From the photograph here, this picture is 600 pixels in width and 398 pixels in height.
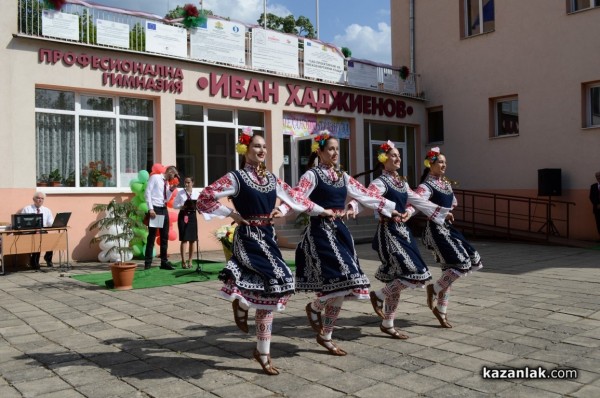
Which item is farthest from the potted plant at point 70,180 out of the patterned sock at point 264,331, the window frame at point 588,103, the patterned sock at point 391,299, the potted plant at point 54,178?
the window frame at point 588,103

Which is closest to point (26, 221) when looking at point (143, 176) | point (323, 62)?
point (143, 176)

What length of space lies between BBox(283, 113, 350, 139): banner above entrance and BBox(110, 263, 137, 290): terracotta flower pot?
7.63m

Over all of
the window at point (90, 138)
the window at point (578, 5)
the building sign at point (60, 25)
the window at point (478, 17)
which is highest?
the window at point (478, 17)

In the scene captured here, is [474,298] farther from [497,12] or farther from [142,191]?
[497,12]

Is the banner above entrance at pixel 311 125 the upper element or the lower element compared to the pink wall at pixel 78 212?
upper

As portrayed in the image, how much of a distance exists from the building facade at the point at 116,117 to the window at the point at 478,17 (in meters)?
4.99

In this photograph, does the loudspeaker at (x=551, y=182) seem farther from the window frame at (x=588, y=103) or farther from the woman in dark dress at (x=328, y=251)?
the woman in dark dress at (x=328, y=251)

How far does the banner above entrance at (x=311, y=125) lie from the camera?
15.4m

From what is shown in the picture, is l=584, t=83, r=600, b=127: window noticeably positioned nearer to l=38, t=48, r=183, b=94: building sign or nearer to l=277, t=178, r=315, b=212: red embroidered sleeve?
l=38, t=48, r=183, b=94: building sign

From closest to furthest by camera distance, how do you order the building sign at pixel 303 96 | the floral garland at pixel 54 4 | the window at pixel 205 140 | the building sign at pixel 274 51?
the floral garland at pixel 54 4, the window at pixel 205 140, the building sign at pixel 303 96, the building sign at pixel 274 51

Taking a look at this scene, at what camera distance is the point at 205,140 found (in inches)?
542

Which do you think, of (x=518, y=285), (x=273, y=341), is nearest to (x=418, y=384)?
(x=273, y=341)

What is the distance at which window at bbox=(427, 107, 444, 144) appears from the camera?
18922mm

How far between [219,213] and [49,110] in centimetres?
837
